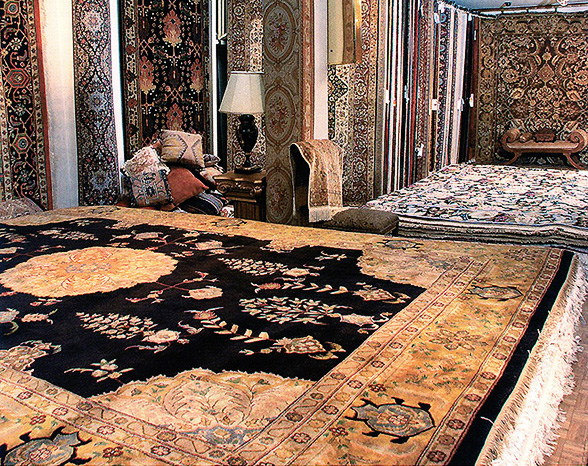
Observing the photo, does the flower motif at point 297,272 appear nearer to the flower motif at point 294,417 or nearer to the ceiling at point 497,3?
the flower motif at point 294,417

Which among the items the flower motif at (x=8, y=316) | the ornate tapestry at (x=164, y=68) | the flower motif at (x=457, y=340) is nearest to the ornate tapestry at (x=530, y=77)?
the ornate tapestry at (x=164, y=68)

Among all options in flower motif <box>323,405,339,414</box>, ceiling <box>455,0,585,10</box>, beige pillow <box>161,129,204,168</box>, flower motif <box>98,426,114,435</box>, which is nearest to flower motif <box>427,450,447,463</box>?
flower motif <box>323,405,339,414</box>

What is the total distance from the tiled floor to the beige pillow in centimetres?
375

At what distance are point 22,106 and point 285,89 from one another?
1943 millimetres

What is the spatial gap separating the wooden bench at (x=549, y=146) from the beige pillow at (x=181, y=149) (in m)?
7.10

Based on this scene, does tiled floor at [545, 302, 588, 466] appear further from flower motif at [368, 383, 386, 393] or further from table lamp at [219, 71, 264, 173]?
table lamp at [219, 71, 264, 173]

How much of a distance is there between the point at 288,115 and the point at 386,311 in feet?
9.04

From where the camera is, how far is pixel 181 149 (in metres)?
5.38

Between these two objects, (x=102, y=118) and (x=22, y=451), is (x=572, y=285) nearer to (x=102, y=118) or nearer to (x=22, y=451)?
(x=22, y=451)

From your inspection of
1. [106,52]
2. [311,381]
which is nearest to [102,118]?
[106,52]

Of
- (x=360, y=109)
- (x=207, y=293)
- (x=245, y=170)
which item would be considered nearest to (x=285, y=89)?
(x=245, y=170)

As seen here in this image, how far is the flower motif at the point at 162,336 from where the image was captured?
184cm

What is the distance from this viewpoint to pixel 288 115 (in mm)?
4535

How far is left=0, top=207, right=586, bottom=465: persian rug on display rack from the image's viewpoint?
129 cm
